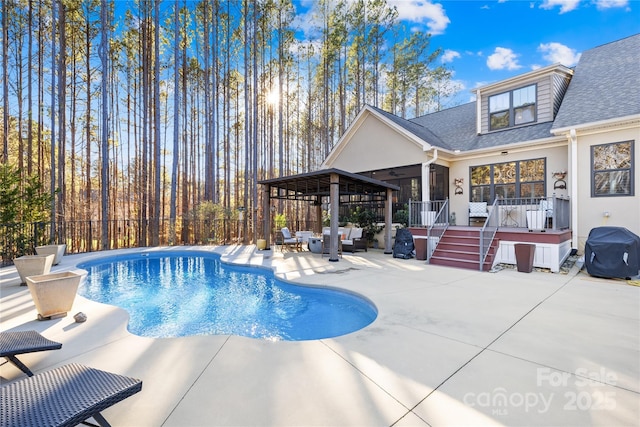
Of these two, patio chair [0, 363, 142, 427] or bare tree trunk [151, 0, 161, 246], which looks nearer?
patio chair [0, 363, 142, 427]

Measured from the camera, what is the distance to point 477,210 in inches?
412

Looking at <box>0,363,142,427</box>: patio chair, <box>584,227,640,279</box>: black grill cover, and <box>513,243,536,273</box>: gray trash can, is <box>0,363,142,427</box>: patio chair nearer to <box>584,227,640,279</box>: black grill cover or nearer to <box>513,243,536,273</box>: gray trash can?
<box>513,243,536,273</box>: gray trash can

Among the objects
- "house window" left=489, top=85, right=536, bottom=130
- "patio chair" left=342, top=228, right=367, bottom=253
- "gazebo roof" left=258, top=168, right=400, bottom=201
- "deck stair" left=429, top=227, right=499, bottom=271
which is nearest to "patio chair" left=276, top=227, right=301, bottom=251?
"gazebo roof" left=258, top=168, right=400, bottom=201

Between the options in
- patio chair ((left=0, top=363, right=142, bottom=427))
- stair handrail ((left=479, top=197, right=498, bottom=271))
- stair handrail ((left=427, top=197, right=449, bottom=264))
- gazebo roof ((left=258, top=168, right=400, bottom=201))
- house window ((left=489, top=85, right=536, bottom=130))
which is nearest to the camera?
patio chair ((left=0, top=363, right=142, bottom=427))

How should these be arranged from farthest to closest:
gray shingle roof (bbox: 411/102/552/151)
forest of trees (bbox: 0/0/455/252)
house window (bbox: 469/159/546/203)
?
forest of trees (bbox: 0/0/455/252)
gray shingle roof (bbox: 411/102/552/151)
house window (bbox: 469/159/546/203)

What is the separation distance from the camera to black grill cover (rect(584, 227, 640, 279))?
246 inches

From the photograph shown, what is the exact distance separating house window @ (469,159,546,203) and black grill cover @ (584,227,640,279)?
2.62 meters

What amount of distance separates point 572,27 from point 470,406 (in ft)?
55.1

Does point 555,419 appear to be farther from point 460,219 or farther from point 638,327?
point 460,219

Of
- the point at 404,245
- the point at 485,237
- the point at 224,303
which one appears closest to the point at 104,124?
the point at 224,303

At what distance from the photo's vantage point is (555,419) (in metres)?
2.02

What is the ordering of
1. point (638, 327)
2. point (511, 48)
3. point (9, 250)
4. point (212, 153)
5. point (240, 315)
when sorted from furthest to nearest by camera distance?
point (212, 153) → point (511, 48) → point (9, 250) → point (240, 315) → point (638, 327)

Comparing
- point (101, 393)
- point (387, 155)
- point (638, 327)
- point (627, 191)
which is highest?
point (387, 155)

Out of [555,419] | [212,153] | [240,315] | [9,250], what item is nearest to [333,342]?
[555,419]
